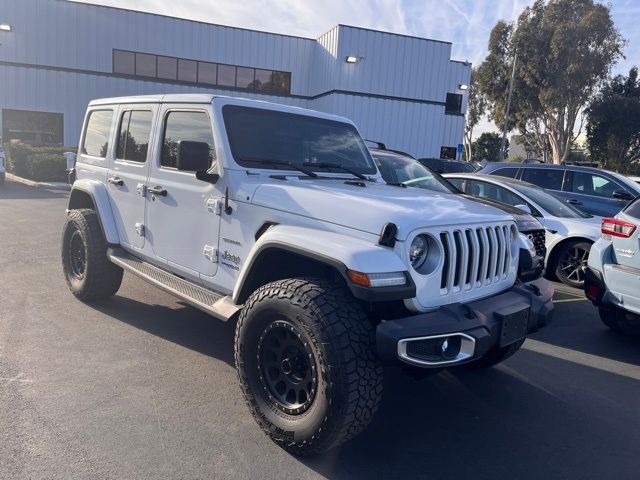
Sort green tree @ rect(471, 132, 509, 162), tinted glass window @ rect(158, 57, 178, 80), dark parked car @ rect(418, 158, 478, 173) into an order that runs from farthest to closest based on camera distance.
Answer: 1. green tree @ rect(471, 132, 509, 162)
2. tinted glass window @ rect(158, 57, 178, 80)
3. dark parked car @ rect(418, 158, 478, 173)

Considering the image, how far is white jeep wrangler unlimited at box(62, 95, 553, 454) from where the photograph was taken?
112 inches

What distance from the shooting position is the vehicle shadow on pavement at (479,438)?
10.0 feet

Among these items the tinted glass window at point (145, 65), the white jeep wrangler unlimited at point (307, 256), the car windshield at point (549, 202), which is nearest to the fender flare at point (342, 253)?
the white jeep wrangler unlimited at point (307, 256)

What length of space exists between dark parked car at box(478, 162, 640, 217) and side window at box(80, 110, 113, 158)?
6991 millimetres

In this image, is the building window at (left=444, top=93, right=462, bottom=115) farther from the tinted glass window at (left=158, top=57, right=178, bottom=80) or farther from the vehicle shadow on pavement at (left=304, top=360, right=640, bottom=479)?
the vehicle shadow on pavement at (left=304, top=360, right=640, bottom=479)

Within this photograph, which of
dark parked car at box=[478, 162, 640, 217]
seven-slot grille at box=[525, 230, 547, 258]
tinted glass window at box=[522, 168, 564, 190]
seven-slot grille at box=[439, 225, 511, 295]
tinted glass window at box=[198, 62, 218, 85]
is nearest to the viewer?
seven-slot grille at box=[439, 225, 511, 295]

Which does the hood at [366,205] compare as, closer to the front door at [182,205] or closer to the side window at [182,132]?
the front door at [182,205]

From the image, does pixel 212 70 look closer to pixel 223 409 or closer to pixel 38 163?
pixel 38 163

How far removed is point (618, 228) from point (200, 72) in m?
23.9

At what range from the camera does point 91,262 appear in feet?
17.2

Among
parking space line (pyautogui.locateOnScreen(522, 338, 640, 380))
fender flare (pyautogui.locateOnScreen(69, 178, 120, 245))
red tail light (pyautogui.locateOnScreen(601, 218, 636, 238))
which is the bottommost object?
parking space line (pyautogui.locateOnScreen(522, 338, 640, 380))

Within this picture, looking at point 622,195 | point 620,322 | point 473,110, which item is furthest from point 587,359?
point 473,110

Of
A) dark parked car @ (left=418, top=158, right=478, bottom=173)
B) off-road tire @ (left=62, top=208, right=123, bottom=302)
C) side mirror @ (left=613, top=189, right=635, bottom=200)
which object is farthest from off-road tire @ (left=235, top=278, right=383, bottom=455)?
dark parked car @ (left=418, top=158, right=478, bottom=173)

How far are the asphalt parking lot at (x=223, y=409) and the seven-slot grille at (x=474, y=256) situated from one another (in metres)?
0.99
